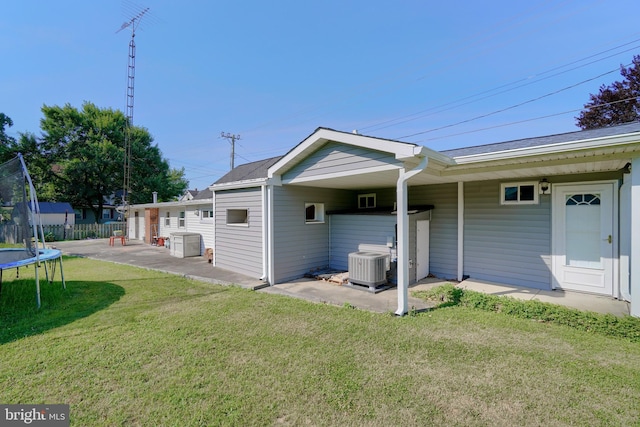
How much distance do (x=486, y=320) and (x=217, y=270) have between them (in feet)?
22.6

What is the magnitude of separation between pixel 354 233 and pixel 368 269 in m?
1.65

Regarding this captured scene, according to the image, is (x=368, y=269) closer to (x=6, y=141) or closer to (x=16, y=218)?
(x=16, y=218)

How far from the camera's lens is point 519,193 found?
19.6 ft

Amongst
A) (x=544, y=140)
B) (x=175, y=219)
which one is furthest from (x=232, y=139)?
(x=544, y=140)

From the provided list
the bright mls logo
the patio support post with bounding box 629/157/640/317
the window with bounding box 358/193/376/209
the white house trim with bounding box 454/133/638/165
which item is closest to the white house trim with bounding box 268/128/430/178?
the white house trim with bounding box 454/133/638/165

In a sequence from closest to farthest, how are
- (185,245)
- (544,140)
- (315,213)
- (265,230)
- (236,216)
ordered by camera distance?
(544,140) → (265,230) → (315,213) → (236,216) → (185,245)

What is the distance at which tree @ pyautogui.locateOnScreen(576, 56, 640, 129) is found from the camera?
1266cm

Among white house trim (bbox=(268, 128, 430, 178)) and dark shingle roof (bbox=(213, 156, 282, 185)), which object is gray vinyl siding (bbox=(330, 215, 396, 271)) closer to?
white house trim (bbox=(268, 128, 430, 178))

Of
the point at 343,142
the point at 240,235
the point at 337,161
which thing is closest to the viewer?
the point at 343,142

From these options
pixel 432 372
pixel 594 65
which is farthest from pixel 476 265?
pixel 594 65

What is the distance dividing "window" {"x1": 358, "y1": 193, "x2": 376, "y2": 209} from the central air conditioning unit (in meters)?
2.39

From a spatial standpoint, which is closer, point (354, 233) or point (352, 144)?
point (352, 144)

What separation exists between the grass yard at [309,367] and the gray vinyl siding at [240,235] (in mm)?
2361

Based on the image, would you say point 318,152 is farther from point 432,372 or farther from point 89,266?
point 89,266
